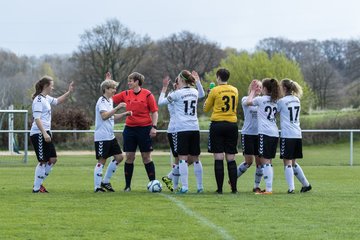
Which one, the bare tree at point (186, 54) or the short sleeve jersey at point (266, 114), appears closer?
the short sleeve jersey at point (266, 114)

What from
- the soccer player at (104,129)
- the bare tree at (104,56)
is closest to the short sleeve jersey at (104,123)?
the soccer player at (104,129)

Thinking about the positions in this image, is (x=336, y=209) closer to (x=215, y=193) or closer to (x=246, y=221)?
(x=246, y=221)

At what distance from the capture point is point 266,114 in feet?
43.6

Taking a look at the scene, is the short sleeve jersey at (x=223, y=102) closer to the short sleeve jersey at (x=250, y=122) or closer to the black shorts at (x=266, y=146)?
the black shorts at (x=266, y=146)

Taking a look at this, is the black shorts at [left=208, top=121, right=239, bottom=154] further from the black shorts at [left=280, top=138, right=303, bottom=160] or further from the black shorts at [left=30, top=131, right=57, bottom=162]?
the black shorts at [left=30, top=131, right=57, bottom=162]

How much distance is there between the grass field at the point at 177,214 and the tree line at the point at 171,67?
49447 mm

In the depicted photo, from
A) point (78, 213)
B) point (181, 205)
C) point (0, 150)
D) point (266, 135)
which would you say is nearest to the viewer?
point (78, 213)

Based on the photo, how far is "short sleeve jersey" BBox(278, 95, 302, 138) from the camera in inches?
525

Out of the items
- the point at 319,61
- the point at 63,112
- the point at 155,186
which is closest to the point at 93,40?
the point at 63,112

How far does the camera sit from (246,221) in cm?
957

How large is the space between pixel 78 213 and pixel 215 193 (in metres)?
3.57

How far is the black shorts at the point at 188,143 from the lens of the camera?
515 inches

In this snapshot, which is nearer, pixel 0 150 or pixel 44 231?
pixel 44 231

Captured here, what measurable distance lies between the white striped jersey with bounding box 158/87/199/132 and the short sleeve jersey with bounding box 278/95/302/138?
5.05 feet
